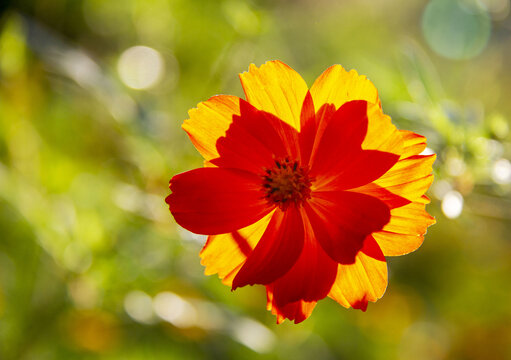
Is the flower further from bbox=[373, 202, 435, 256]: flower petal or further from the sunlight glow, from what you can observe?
the sunlight glow

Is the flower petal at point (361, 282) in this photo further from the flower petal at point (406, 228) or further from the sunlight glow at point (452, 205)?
the sunlight glow at point (452, 205)

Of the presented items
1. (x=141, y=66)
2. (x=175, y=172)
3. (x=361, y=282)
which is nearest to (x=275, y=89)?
(x=361, y=282)

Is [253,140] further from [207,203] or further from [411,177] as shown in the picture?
[411,177]

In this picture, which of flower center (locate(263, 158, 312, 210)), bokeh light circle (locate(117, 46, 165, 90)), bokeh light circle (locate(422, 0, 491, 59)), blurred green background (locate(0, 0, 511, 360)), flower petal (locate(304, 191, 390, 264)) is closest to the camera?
flower petal (locate(304, 191, 390, 264))

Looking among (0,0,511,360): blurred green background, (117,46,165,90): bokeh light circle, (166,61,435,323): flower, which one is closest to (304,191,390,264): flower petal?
(166,61,435,323): flower

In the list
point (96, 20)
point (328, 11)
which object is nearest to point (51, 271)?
point (96, 20)
